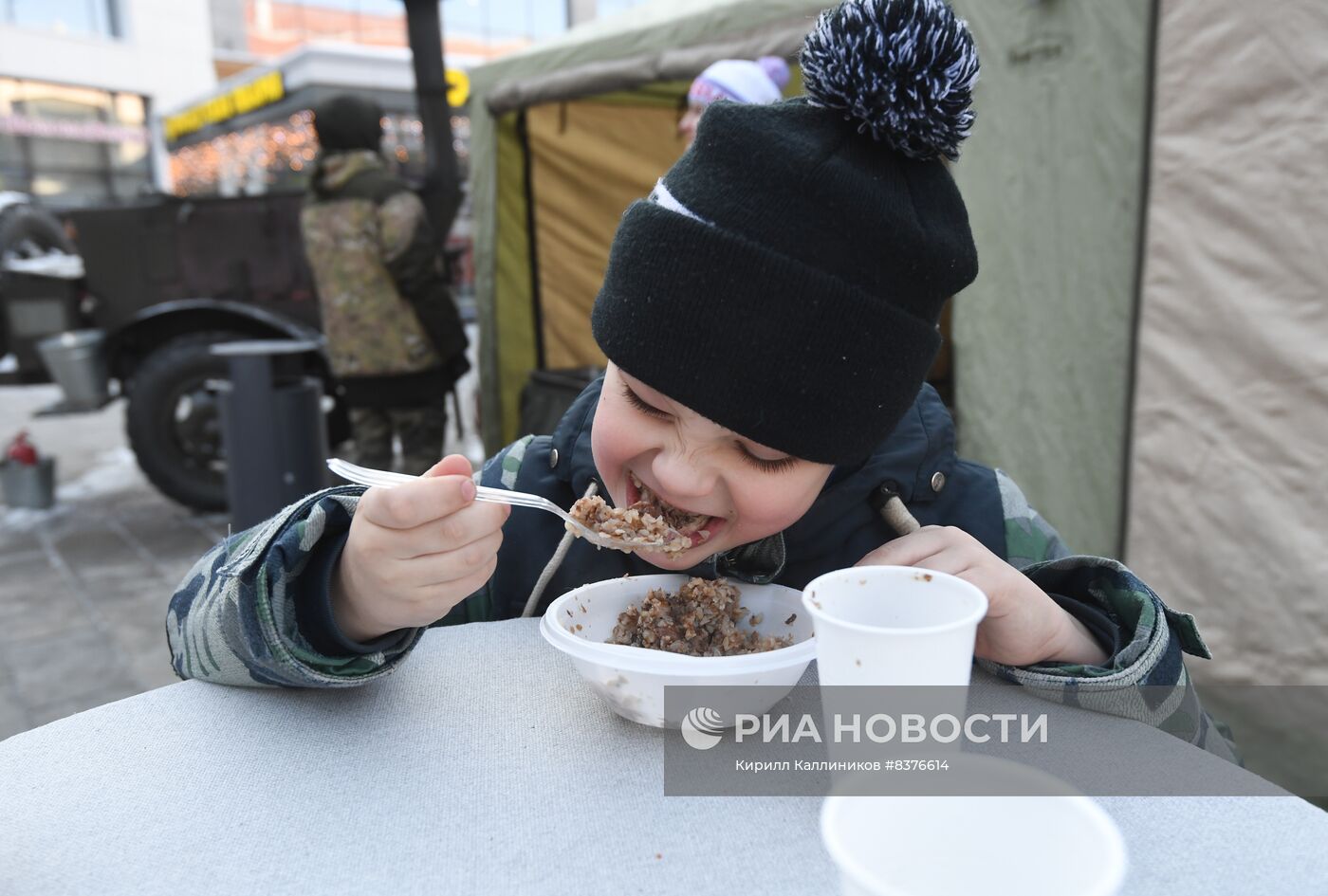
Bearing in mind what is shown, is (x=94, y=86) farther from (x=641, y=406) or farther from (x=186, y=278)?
(x=641, y=406)

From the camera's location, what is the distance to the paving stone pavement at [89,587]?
11.4ft

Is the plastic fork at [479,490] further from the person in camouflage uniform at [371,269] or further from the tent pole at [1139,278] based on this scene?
the person in camouflage uniform at [371,269]

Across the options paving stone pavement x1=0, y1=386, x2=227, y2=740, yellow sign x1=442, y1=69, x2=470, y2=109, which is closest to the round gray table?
paving stone pavement x1=0, y1=386, x2=227, y2=740

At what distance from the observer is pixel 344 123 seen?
5.00 meters

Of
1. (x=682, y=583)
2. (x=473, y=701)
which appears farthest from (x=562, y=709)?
(x=682, y=583)

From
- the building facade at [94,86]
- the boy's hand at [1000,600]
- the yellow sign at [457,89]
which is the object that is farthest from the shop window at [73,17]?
the boy's hand at [1000,600]

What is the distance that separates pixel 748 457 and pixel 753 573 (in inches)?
10.0

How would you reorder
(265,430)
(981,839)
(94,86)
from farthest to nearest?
(94,86)
(265,430)
(981,839)

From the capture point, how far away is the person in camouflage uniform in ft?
16.2

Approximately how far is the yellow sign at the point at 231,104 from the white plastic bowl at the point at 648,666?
1414 cm

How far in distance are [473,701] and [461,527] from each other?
0.27 metres

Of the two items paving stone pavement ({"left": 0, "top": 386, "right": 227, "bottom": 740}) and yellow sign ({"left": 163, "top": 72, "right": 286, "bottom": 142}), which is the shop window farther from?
paving stone pavement ({"left": 0, "top": 386, "right": 227, "bottom": 740})

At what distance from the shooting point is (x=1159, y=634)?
114 centimetres

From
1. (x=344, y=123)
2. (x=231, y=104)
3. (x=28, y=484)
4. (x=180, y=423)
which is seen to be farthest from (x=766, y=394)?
(x=231, y=104)
